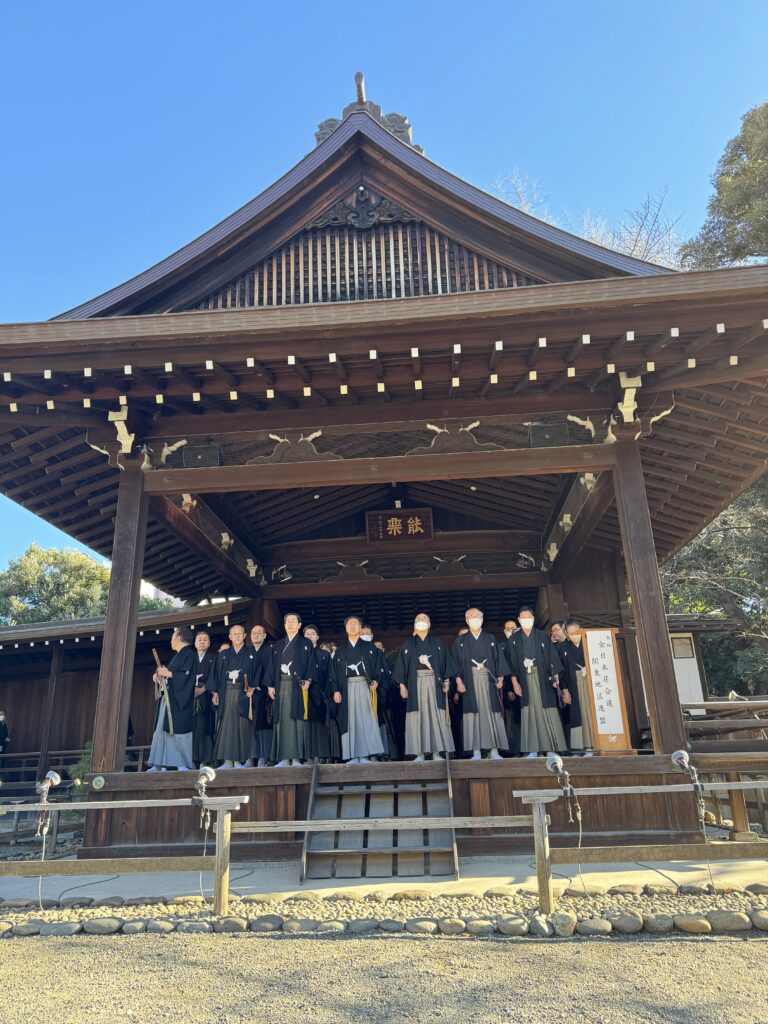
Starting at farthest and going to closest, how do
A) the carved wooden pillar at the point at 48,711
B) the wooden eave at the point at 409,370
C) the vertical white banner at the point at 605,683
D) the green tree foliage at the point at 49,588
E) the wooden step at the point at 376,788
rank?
the green tree foliage at the point at 49,588 < the carved wooden pillar at the point at 48,711 < the vertical white banner at the point at 605,683 < the wooden eave at the point at 409,370 < the wooden step at the point at 376,788

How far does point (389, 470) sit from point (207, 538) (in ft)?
10.00

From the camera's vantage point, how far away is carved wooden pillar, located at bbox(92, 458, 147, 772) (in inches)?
242

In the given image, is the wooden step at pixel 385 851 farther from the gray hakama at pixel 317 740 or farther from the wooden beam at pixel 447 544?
the wooden beam at pixel 447 544

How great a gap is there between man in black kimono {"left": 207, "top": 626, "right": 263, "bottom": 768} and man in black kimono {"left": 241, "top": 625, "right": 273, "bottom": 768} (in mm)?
43

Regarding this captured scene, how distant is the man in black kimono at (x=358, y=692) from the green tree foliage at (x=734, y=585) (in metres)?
9.95

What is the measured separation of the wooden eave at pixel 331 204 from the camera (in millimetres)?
7820

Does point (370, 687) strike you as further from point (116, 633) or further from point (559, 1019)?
point (559, 1019)

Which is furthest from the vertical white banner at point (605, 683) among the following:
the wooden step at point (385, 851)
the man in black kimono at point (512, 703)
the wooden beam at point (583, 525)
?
the wooden step at point (385, 851)

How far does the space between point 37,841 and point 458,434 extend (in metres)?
7.79

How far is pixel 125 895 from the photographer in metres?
4.67

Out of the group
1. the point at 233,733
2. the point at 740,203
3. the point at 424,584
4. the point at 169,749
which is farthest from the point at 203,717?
the point at 740,203

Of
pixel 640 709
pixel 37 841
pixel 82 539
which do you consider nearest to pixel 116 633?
pixel 82 539

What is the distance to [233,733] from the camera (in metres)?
6.87

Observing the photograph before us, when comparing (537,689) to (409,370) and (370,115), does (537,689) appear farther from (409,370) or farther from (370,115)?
(370,115)
